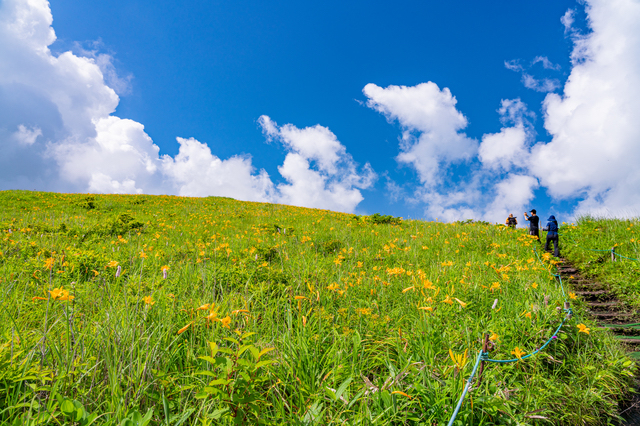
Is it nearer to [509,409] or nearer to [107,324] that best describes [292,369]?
[107,324]

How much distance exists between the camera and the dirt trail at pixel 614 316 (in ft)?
9.73

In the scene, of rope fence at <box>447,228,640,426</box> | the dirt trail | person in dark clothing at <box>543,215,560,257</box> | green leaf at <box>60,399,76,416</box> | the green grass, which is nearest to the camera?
green leaf at <box>60,399,76,416</box>

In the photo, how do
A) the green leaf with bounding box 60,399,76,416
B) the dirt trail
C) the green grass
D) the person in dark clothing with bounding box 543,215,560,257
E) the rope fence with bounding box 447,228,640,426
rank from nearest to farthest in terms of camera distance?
the green leaf with bounding box 60,399,76,416, the rope fence with bounding box 447,228,640,426, the dirt trail, the green grass, the person in dark clothing with bounding box 543,215,560,257

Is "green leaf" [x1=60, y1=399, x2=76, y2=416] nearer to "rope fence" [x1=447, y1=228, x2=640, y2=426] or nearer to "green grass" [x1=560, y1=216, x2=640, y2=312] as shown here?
"rope fence" [x1=447, y1=228, x2=640, y2=426]

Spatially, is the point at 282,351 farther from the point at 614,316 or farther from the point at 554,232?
the point at 554,232

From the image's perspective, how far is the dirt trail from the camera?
296 centimetres

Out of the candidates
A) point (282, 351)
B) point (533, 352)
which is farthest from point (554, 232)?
point (282, 351)

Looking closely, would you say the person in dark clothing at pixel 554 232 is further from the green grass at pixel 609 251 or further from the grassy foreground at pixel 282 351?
the grassy foreground at pixel 282 351

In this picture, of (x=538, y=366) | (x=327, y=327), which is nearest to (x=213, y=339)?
(x=327, y=327)

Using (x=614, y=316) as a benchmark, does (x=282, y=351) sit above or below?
below

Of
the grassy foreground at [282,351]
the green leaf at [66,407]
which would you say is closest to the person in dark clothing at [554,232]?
the grassy foreground at [282,351]

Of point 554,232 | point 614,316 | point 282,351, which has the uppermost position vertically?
point 554,232

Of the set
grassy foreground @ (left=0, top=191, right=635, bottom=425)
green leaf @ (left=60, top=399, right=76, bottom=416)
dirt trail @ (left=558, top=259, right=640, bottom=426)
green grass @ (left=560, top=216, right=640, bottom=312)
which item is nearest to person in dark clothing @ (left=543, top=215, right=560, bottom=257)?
green grass @ (left=560, top=216, right=640, bottom=312)

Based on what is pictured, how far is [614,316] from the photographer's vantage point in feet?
17.1
